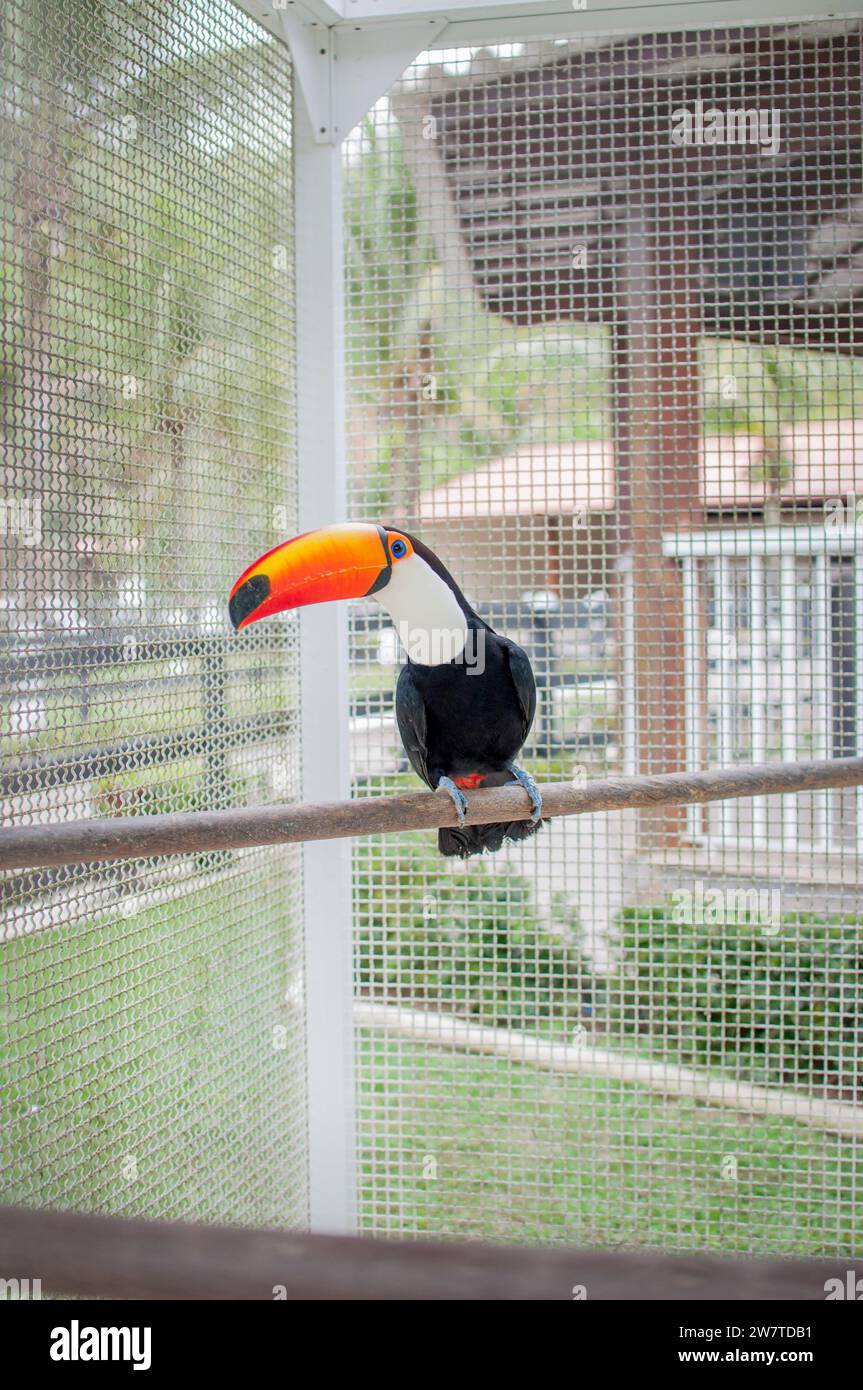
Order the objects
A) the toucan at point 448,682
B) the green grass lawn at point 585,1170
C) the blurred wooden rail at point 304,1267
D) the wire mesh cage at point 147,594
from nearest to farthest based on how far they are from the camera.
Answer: the blurred wooden rail at point 304,1267
the wire mesh cage at point 147,594
the toucan at point 448,682
the green grass lawn at point 585,1170

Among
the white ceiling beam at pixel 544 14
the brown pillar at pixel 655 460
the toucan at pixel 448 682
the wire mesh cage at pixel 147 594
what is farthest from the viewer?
the brown pillar at pixel 655 460

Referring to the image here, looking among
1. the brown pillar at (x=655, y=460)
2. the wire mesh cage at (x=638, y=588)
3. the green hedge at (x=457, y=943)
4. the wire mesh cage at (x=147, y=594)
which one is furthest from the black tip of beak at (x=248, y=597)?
the brown pillar at (x=655, y=460)

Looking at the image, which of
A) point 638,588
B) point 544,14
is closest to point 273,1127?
point 638,588

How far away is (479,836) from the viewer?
2031mm

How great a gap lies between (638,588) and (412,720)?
93cm

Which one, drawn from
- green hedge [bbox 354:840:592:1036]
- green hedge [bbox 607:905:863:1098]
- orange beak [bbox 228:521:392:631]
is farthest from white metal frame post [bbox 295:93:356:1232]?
green hedge [bbox 607:905:863:1098]

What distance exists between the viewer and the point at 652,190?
2.29 m

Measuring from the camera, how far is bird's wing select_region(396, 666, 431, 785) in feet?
6.41

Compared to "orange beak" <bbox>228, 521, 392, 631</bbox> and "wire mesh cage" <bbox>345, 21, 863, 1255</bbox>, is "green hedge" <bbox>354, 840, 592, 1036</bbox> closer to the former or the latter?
"wire mesh cage" <bbox>345, 21, 863, 1255</bbox>

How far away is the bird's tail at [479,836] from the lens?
1999mm

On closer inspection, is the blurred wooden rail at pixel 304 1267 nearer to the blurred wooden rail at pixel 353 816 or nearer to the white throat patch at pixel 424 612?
the blurred wooden rail at pixel 353 816

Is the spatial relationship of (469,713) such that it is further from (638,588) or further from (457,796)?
(638,588)

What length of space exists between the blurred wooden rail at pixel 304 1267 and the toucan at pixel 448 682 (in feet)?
4.73

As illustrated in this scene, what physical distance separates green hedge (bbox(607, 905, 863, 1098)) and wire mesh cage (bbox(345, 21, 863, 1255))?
0.02 meters
